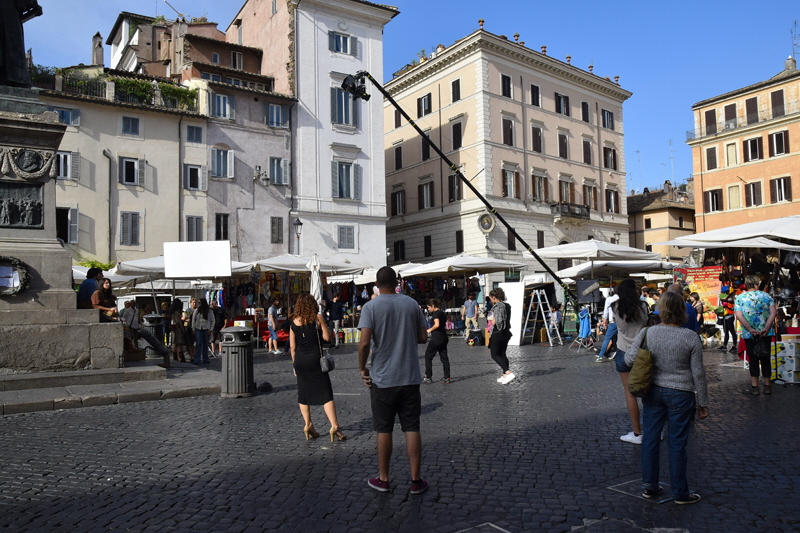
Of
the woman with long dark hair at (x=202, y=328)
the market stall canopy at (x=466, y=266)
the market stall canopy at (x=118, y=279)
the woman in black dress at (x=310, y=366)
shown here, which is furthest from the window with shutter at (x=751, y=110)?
the woman in black dress at (x=310, y=366)

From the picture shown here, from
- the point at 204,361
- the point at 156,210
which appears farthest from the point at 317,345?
the point at 156,210

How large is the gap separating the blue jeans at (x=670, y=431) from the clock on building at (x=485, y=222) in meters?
32.0

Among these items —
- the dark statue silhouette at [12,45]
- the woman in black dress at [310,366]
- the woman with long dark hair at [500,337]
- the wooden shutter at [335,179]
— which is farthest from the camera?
the wooden shutter at [335,179]

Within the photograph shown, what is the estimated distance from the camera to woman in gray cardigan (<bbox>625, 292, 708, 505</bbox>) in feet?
14.5

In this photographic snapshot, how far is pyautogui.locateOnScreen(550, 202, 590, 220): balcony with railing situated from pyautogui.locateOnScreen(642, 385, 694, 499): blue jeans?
37.3m

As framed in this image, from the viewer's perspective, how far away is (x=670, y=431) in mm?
4484

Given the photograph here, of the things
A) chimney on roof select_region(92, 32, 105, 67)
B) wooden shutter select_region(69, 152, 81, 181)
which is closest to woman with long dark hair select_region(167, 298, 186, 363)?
wooden shutter select_region(69, 152, 81, 181)

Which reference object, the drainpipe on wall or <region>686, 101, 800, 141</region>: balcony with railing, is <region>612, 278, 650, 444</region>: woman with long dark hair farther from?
<region>686, 101, 800, 141</region>: balcony with railing

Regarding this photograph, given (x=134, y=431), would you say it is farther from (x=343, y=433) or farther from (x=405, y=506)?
(x=405, y=506)

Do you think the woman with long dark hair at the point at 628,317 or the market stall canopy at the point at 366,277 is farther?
the market stall canopy at the point at 366,277

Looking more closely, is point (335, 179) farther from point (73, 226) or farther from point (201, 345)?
point (201, 345)

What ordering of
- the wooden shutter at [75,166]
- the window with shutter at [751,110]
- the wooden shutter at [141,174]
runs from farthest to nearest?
the window with shutter at [751,110], the wooden shutter at [141,174], the wooden shutter at [75,166]

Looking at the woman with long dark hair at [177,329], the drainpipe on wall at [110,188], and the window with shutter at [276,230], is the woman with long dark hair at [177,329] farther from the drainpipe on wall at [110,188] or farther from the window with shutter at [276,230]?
the window with shutter at [276,230]

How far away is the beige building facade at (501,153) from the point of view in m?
37.8
